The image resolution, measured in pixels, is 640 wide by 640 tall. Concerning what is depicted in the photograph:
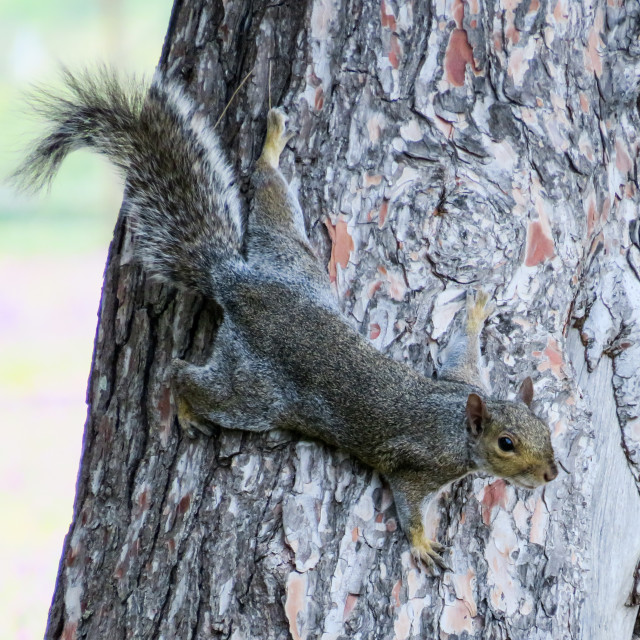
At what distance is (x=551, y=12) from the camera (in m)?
2.12

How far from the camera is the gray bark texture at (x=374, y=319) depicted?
1871 mm

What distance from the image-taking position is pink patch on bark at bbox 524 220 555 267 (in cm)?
210

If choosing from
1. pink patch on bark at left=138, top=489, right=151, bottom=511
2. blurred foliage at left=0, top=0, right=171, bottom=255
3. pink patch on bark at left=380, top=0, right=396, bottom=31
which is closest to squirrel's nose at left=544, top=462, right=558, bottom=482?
pink patch on bark at left=138, top=489, right=151, bottom=511

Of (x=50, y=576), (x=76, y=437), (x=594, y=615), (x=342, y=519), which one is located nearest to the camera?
(x=342, y=519)

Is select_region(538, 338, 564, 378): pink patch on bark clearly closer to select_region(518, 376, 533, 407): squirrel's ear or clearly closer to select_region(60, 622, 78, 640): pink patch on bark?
select_region(518, 376, 533, 407): squirrel's ear

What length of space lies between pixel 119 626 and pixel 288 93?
1337mm

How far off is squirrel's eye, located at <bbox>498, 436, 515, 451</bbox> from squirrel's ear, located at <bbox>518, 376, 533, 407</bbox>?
117mm

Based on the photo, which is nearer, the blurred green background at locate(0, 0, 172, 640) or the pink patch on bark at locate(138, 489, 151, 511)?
the pink patch on bark at locate(138, 489, 151, 511)

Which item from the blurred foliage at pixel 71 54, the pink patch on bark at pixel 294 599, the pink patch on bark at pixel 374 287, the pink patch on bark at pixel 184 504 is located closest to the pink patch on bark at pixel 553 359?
the pink patch on bark at pixel 374 287

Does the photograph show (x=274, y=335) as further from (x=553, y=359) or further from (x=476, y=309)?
(x=553, y=359)

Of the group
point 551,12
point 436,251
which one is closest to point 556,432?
point 436,251

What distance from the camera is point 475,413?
1967 millimetres

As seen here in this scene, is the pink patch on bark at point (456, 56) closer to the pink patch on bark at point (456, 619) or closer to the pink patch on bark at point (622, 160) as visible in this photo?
the pink patch on bark at point (622, 160)

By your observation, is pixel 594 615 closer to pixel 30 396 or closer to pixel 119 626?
pixel 119 626
